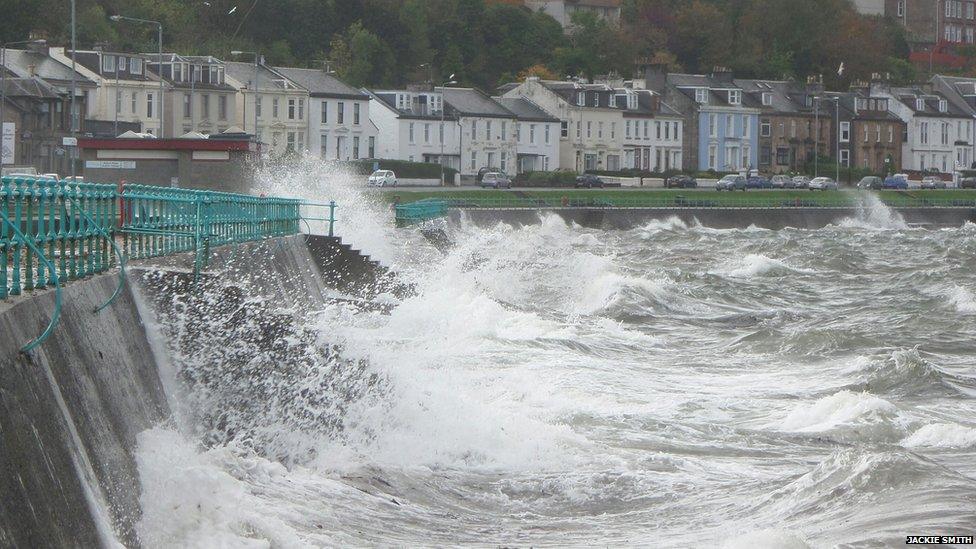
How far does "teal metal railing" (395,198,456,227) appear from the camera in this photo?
4659 cm

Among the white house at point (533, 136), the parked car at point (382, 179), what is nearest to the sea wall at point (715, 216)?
the parked car at point (382, 179)

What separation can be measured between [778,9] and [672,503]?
132017 mm

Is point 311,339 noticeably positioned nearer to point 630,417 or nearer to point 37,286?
point 630,417

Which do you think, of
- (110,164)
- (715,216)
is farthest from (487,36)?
(110,164)

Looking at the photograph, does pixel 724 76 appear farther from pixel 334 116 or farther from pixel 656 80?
pixel 334 116

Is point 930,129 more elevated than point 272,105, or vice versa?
point 930,129

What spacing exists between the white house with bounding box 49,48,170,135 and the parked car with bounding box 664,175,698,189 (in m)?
34.6

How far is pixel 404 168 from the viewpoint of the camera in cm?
8506

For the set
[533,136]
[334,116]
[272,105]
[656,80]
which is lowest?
[533,136]

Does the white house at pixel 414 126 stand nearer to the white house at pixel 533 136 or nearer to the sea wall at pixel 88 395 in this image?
the white house at pixel 533 136

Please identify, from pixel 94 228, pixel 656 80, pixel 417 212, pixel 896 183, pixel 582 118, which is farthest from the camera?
pixel 656 80

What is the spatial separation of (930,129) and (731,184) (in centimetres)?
3304

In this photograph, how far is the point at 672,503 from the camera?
1343 cm

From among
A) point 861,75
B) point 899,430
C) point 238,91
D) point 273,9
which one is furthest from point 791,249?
point 861,75
